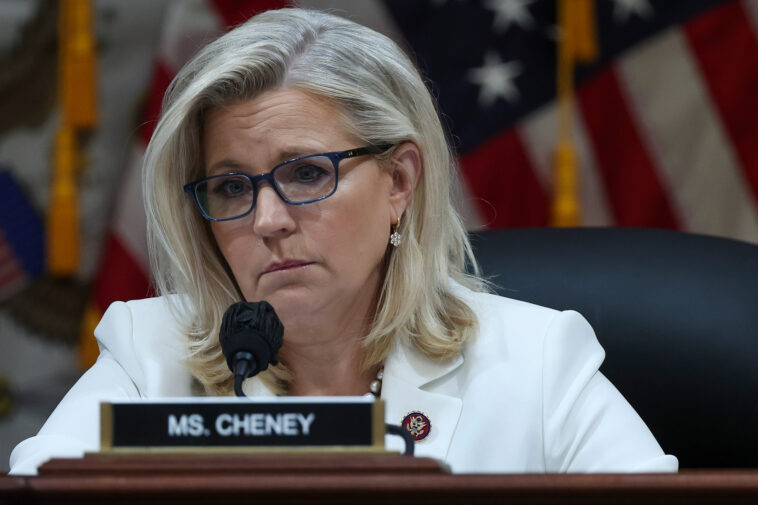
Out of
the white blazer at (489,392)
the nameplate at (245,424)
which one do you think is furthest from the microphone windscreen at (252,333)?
the white blazer at (489,392)

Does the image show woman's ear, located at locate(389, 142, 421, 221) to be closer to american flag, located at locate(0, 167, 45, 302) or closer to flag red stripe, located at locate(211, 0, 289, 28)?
flag red stripe, located at locate(211, 0, 289, 28)

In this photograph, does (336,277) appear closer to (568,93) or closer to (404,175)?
(404,175)

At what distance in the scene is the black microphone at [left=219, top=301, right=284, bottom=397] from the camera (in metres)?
1.50

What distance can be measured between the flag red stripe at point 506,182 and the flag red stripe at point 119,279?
1097mm

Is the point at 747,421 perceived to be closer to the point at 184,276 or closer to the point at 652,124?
the point at 184,276

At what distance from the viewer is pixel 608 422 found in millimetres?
1922

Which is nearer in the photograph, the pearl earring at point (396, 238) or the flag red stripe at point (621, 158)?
the pearl earring at point (396, 238)

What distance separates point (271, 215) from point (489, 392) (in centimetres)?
54

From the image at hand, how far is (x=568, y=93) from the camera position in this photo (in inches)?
136

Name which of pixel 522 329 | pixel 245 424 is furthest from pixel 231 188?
pixel 245 424

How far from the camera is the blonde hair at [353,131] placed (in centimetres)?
202

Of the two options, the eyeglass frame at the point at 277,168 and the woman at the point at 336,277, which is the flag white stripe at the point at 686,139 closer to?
the woman at the point at 336,277

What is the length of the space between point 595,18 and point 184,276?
1.90m

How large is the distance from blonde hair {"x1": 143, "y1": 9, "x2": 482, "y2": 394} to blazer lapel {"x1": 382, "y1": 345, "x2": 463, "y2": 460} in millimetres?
27
